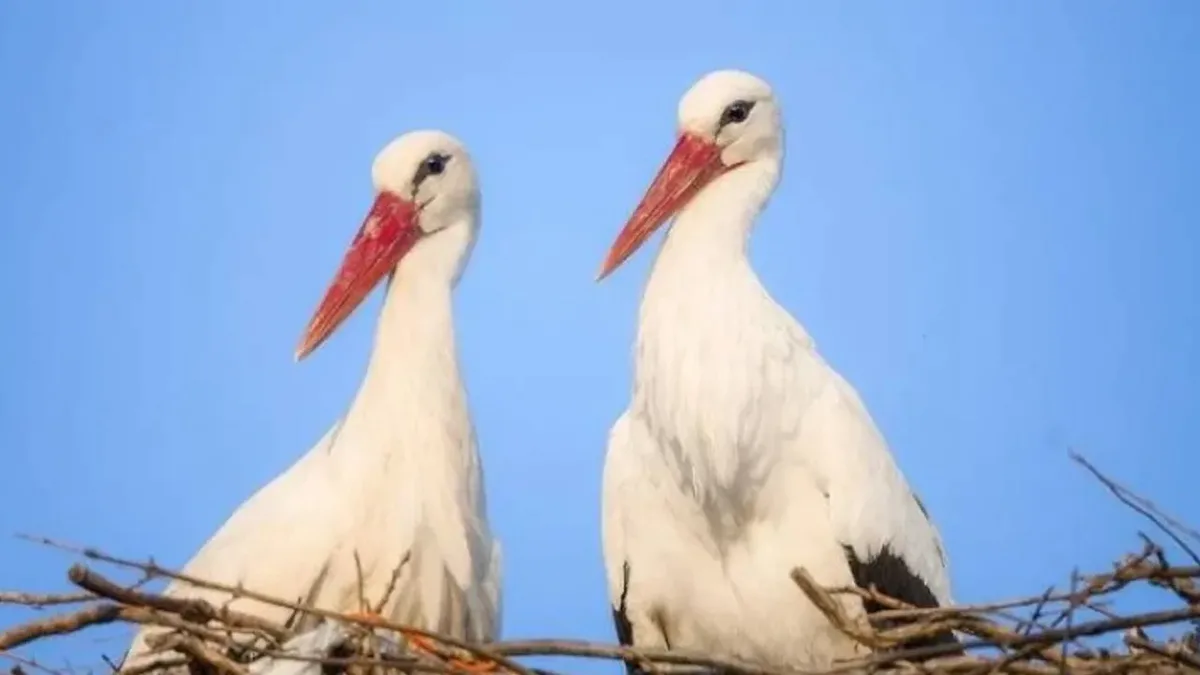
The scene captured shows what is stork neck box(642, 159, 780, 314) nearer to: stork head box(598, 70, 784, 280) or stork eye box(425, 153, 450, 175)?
stork head box(598, 70, 784, 280)

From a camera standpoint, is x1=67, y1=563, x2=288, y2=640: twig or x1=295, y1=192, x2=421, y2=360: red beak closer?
x1=67, y1=563, x2=288, y2=640: twig

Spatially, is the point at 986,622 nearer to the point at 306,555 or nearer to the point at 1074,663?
the point at 1074,663

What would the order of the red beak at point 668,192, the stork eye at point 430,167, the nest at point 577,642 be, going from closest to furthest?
the nest at point 577,642 → the red beak at point 668,192 → the stork eye at point 430,167

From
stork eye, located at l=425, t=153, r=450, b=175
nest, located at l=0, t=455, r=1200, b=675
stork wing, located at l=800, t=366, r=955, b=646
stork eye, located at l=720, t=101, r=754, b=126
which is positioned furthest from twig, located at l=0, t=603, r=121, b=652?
stork eye, located at l=720, t=101, r=754, b=126

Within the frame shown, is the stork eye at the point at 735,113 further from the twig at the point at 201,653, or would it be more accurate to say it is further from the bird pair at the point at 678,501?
the twig at the point at 201,653

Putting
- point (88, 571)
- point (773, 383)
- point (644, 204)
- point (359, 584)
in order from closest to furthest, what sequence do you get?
point (88, 571) < point (359, 584) < point (773, 383) < point (644, 204)

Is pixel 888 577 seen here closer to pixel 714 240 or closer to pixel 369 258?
pixel 714 240

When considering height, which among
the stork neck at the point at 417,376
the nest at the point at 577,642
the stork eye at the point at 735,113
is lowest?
the nest at the point at 577,642

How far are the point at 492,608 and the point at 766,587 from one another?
2.13ft

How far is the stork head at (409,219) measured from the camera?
512cm

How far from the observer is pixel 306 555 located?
4539 millimetres

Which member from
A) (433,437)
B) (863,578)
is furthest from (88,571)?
(863,578)

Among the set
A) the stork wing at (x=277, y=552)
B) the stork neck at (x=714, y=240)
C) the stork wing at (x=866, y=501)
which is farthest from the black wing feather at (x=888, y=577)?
the stork wing at (x=277, y=552)

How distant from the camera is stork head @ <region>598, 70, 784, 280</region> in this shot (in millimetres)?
4977
